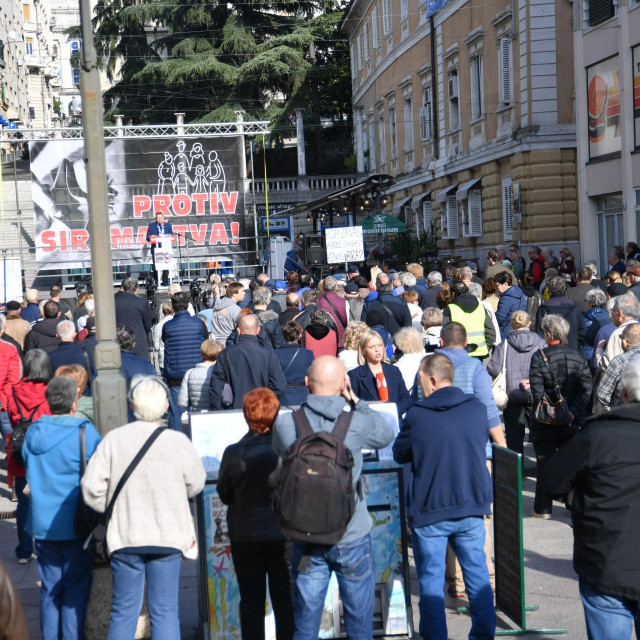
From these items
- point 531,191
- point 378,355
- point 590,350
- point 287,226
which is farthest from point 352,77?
point 378,355

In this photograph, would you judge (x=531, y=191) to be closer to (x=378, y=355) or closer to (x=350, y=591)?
(x=378, y=355)

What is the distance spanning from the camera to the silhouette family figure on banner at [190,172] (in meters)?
28.9

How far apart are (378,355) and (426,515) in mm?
2360

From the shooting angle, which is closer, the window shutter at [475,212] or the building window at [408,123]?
the window shutter at [475,212]

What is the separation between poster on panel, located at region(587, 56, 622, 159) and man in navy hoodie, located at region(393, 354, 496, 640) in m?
Result: 17.8

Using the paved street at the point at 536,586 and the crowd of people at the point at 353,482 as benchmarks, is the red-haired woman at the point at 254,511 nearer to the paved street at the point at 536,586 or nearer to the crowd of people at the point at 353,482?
the crowd of people at the point at 353,482

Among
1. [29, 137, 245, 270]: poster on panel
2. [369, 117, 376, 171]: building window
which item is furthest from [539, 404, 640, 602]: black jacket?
[369, 117, 376, 171]: building window

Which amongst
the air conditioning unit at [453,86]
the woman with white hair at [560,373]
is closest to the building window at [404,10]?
the air conditioning unit at [453,86]

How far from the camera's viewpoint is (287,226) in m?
44.1

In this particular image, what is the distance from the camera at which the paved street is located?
21.4ft

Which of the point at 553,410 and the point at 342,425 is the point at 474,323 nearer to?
the point at 553,410

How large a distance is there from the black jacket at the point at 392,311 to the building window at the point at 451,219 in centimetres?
2033

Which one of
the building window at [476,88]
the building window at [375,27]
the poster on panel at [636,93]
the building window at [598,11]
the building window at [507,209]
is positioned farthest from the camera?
the building window at [375,27]

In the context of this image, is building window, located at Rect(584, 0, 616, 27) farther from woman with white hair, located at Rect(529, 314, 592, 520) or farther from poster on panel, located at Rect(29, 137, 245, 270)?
woman with white hair, located at Rect(529, 314, 592, 520)
